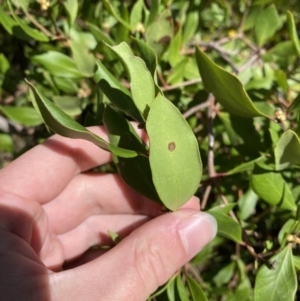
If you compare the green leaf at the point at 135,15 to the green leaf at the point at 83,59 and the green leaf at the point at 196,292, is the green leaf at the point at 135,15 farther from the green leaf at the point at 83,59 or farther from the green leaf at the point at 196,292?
the green leaf at the point at 196,292

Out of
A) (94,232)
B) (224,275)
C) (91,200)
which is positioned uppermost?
(91,200)

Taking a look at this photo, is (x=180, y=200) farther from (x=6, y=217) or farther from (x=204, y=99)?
(x=204, y=99)

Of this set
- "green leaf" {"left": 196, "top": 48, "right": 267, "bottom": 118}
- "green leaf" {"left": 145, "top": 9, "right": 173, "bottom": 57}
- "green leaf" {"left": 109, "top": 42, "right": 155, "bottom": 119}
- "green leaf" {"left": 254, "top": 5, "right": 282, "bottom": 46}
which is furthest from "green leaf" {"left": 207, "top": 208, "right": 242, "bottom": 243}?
"green leaf" {"left": 254, "top": 5, "right": 282, "bottom": 46}

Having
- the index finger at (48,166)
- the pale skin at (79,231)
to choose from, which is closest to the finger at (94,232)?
the pale skin at (79,231)

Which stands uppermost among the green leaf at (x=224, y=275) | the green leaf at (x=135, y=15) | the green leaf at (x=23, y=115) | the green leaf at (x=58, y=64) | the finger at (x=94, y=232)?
the green leaf at (x=135, y=15)

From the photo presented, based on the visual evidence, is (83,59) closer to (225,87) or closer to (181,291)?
(225,87)

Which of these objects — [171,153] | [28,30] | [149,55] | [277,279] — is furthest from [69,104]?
[277,279]

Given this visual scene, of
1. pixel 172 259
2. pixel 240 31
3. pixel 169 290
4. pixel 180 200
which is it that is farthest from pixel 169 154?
pixel 240 31
